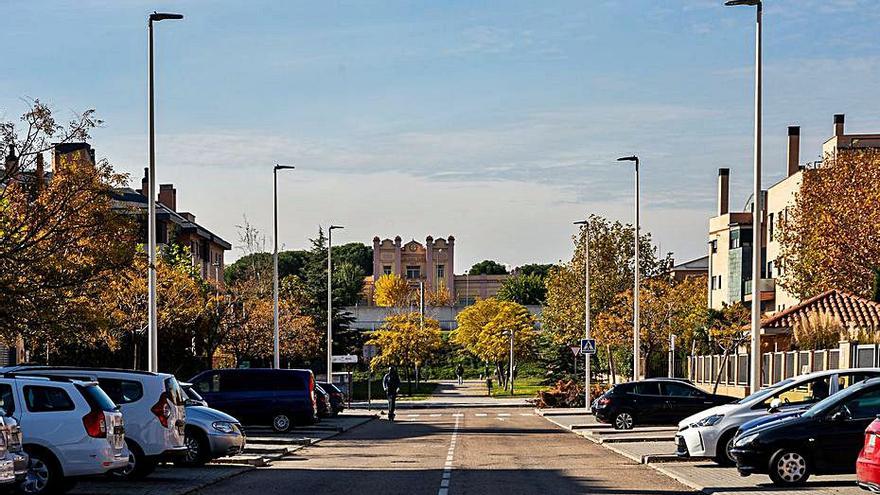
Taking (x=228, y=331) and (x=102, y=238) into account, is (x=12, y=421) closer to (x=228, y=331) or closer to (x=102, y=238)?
(x=102, y=238)

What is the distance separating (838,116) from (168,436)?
2206 inches

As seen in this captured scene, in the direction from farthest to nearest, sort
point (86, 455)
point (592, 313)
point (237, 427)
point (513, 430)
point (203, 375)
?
point (592, 313) → point (513, 430) → point (203, 375) → point (237, 427) → point (86, 455)

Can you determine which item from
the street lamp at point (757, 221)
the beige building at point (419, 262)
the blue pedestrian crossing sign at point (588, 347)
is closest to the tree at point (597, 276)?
the blue pedestrian crossing sign at point (588, 347)

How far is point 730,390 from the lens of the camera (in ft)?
170

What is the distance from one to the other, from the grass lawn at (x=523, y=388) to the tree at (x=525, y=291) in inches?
1216

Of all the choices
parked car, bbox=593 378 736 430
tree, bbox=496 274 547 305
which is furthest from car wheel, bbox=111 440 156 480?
tree, bbox=496 274 547 305

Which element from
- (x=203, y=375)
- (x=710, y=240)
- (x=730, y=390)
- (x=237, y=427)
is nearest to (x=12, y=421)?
(x=237, y=427)

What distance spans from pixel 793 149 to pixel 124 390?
196 feet

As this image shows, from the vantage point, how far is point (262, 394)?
38.4m

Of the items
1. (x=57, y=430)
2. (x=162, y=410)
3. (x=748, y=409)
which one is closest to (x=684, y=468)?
(x=748, y=409)

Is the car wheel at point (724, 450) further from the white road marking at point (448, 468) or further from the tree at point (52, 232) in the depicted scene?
the tree at point (52, 232)

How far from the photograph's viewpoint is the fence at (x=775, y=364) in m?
34.1

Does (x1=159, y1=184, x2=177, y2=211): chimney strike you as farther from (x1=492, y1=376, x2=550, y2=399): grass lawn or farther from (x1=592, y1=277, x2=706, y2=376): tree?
(x1=592, y1=277, x2=706, y2=376): tree

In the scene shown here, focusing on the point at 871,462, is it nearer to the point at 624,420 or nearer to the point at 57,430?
the point at 57,430
